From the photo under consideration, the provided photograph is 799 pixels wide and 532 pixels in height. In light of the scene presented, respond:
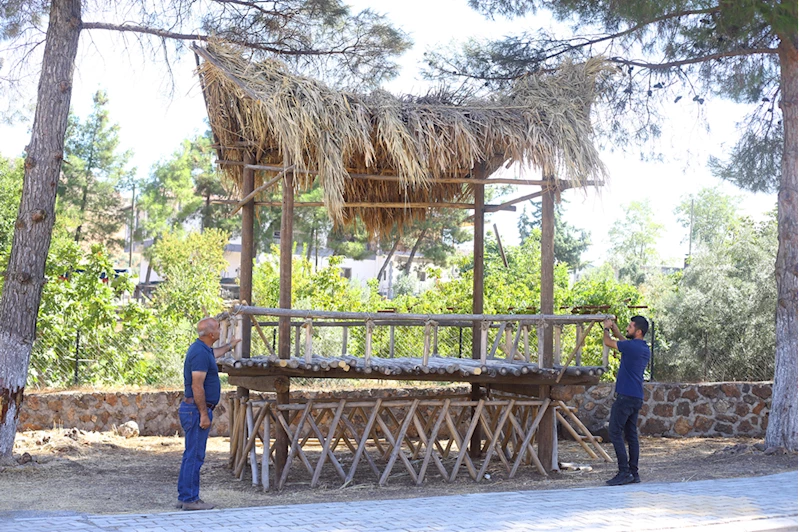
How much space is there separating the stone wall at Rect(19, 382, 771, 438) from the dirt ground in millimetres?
492

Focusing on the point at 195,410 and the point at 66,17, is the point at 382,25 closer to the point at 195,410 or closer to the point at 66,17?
the point at 66,17

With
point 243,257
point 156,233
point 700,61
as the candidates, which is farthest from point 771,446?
point 156,233

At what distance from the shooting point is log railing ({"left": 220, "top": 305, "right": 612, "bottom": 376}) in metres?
8.88

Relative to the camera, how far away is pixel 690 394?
1391 cm

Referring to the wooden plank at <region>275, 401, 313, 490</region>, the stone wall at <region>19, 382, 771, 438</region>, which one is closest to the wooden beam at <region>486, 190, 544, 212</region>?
the stone wall at <region>19, 382, 771, 438</region>

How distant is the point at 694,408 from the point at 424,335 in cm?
550

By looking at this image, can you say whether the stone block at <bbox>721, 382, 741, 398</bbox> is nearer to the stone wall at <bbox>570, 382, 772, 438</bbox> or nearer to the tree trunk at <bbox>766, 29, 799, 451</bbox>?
the stone wall at <bbox>570, 382, 772, 438</bbox>

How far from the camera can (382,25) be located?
12.2 m

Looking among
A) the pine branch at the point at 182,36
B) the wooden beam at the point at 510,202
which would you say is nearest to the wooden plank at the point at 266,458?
the wooden beam at the point at 510,202

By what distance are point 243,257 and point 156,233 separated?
94.4ft

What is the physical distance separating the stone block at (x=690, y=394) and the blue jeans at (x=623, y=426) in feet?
17.2

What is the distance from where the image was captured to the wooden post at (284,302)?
9.17 meters

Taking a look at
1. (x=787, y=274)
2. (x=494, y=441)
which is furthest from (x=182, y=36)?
(x=787, y=274)

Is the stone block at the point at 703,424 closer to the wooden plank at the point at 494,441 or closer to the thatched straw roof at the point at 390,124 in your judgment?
the wooden plank at the point at 494,441
